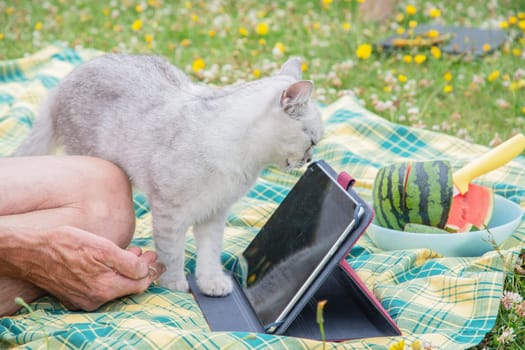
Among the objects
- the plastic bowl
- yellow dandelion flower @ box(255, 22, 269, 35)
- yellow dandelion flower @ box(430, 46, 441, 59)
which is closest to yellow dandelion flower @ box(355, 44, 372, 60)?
yellow dandelion flower @ box(430, 46, 441, 59)

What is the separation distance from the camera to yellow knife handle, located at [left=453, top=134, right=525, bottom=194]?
242 centimetres

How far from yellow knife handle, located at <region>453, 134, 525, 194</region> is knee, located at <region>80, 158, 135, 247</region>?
3.87ft

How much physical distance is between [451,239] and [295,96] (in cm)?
79

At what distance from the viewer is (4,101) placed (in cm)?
377

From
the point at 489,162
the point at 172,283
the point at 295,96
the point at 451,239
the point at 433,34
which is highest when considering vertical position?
the point at 295,96

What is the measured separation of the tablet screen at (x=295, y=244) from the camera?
1849 mm

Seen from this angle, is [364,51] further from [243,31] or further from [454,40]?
[243,31]

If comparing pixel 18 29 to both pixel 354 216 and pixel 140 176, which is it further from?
pixel 354 216

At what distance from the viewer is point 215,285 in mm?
2152

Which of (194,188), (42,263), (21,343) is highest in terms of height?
(194,188)

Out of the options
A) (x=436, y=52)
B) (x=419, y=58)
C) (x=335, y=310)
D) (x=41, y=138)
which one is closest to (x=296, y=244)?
(x=335, y=310)

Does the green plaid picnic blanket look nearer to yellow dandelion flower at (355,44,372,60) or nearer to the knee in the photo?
the knee

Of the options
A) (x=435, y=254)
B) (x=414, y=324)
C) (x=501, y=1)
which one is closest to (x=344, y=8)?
(x=501, y=1)

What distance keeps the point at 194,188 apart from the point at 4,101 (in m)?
2.16
